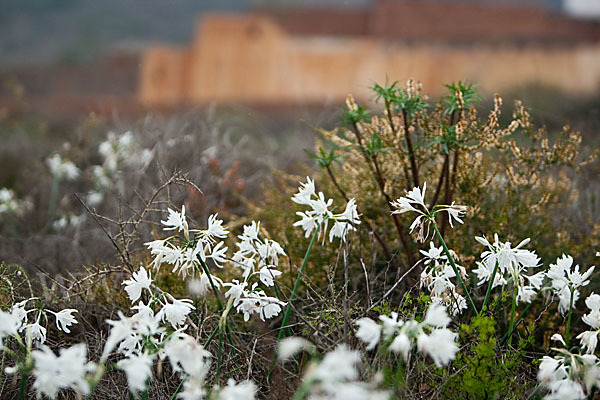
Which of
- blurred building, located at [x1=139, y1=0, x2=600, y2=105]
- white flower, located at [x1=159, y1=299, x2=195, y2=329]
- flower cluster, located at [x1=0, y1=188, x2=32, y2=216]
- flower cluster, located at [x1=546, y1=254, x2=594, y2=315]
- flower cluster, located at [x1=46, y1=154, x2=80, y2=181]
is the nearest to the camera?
white flower, located at [x1=159, y1=299, x2=195, y2=329]

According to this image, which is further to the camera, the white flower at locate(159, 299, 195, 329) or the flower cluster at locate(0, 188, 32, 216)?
the flower cluster at locate(0, 188, 32, 216)

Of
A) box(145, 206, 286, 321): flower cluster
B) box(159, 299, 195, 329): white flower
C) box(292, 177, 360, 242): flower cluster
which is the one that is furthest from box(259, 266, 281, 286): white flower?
box(159, 299, 195, 329): white flower

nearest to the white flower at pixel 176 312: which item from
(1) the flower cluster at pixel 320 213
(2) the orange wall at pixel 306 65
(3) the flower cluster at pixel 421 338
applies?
(1) the flower cluster at pixel 320 213

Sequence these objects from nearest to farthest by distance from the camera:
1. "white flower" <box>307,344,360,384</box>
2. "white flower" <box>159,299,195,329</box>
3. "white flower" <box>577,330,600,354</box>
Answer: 1. "white flower" <box>307,344,360,384</box>
2. "white flower" <box>577,330,600,354</box>
3. "white flower" <box>159,299,195,329</box>

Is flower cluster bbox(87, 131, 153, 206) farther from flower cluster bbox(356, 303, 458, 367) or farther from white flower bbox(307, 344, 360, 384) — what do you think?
white flower bbox(307, 344, 360, 384)

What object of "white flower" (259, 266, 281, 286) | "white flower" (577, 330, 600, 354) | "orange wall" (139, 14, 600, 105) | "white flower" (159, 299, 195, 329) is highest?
"white flower" (577, 330, 600, 354)

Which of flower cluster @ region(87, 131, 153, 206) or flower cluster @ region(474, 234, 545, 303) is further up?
flower cluster @ region(474, 234, 545, 303)

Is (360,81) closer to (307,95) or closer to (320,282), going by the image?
(307,95)

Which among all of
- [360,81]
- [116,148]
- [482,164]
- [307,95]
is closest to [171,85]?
[307,95]

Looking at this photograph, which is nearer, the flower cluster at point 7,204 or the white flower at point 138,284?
the white flower at point 138,284

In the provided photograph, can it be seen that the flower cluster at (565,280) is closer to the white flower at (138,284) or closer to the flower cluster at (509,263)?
the flower cluster at (509,263)

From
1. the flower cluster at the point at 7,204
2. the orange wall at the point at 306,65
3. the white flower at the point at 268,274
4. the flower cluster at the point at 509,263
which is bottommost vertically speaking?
the orange wall at the point at 306,65

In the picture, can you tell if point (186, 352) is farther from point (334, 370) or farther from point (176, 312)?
point (334, 370)

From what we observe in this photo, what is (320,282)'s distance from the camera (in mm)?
3029
